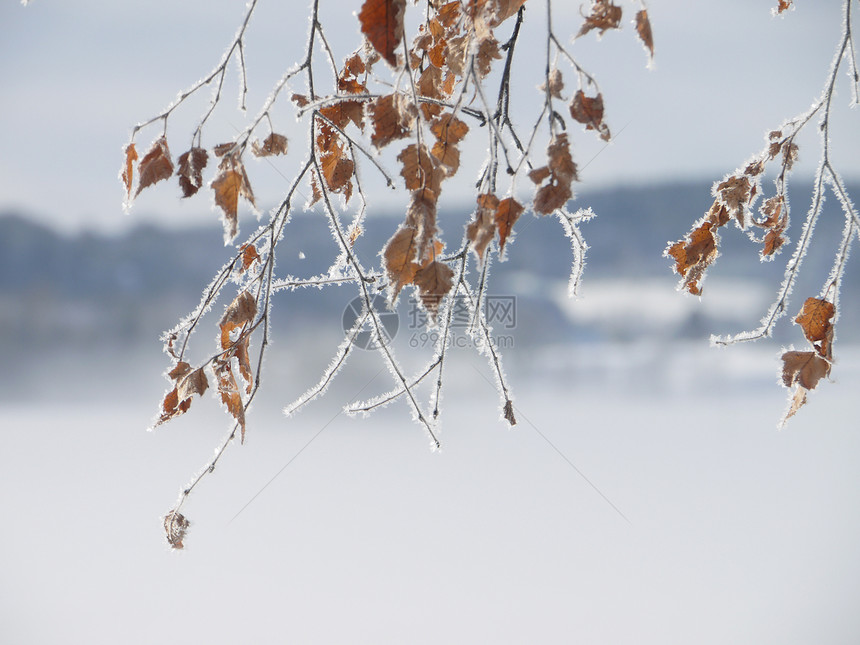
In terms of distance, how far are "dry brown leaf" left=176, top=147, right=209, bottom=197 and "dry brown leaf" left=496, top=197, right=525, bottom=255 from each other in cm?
25

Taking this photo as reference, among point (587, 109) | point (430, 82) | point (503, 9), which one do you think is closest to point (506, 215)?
point (587, 109)

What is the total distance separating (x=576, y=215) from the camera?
587mm

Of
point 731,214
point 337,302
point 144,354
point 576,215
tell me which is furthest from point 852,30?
point 144,354

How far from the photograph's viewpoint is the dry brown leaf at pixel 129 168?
0.49 metres

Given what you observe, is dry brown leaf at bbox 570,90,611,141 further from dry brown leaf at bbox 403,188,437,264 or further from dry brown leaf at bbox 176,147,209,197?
dry brown leaf at bbox 176,147,209,197

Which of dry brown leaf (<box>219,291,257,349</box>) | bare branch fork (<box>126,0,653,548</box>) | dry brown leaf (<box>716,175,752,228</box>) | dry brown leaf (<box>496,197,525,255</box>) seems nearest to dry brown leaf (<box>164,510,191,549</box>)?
bare branch fork (<box>126,0,653,548</box>)

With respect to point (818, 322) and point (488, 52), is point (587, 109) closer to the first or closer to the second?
point (488, 52)

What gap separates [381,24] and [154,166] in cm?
21

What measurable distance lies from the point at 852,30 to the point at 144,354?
380 cm

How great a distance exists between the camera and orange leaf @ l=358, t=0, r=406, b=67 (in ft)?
1.23

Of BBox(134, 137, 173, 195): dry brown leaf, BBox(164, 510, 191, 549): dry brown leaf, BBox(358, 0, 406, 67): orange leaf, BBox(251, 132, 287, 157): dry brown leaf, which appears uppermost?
BBox(251, 132, 287, 157): dry brown leaf

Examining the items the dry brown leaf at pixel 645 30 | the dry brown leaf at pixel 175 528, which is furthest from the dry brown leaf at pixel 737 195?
the dry brown leaf at pixel 175 528

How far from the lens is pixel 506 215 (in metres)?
0.40

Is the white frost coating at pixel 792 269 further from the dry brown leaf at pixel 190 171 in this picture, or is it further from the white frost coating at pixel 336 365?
the dry brown leaf at pixel 190 171
